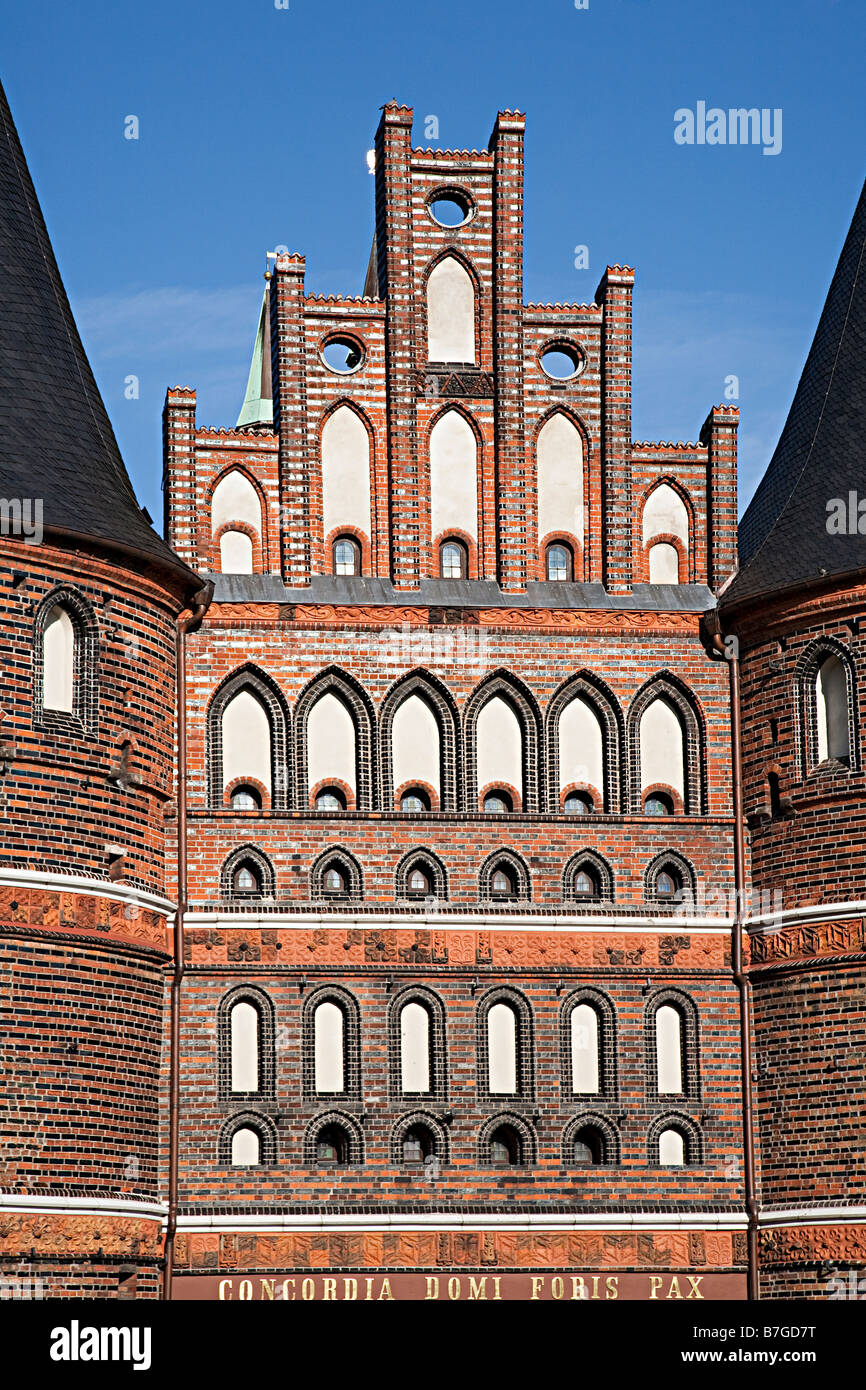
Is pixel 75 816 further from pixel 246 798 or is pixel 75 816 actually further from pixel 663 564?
pixel 663 564

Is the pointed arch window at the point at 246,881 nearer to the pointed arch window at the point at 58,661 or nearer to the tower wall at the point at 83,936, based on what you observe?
the tower wall at the point at 83,936

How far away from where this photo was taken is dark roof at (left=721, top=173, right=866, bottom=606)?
26812mm

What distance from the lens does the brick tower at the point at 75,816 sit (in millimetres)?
23594

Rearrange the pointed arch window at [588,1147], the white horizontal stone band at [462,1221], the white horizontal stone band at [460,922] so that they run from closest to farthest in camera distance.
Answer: the white horizontal stone band at [462,1221] < the white horizontal stone band at [460,922] < the pointed arch window at [588,1147]

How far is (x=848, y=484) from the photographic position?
88.7 feet

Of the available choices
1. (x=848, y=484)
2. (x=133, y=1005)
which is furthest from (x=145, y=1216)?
(x=848, y=484)

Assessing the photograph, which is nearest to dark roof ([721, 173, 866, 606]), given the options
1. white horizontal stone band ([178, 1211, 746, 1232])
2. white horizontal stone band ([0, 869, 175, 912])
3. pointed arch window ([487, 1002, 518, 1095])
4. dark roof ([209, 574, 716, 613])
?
dark roof ([209, 574, 716, 613])

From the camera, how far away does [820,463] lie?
2750cm

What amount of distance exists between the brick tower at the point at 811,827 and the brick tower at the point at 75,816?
5.85 meters

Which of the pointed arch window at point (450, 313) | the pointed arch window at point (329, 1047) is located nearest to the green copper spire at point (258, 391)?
the pointed arch window at point (450, 313)

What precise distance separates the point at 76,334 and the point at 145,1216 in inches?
342

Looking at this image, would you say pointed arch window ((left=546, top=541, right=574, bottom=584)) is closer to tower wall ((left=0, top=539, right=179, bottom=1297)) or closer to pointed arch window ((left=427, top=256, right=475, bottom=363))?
pointed arch window ((left=427, top=256, right=475, bottom=363))

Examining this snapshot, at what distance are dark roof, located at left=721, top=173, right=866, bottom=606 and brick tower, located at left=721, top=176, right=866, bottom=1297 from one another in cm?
2
